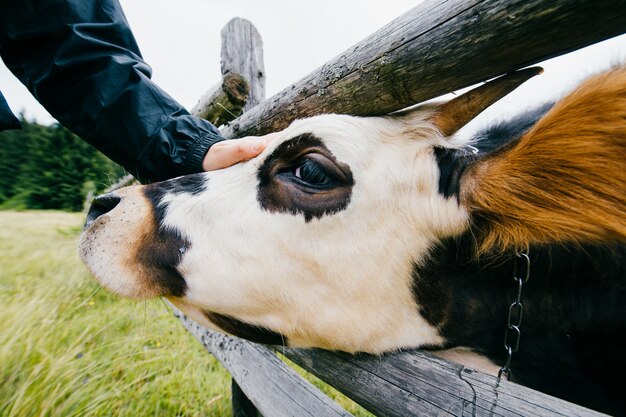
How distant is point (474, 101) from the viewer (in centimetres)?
109

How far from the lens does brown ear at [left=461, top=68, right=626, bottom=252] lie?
2.33ft

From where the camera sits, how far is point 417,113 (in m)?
1.22

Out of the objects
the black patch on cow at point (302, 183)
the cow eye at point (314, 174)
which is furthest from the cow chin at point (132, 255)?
the cow eye at point (314, 174)

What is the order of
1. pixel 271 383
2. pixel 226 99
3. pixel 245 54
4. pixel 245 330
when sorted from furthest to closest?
pixel 245 54 → pixel 226 99 → pixel 271 383 → pixel 245 330

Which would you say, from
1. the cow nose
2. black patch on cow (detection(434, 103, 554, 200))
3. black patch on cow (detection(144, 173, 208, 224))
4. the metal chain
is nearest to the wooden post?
black patch on cow (detection(144, 173, 208, 224))

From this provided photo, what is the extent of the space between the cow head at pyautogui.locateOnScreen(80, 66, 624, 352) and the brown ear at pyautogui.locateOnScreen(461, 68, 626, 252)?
9cm

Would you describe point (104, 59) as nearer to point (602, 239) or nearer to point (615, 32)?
point (615, 32)

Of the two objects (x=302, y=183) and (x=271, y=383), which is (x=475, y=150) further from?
(x=271, y=383)

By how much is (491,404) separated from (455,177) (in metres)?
0.60

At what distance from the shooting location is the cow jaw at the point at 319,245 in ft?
3.42

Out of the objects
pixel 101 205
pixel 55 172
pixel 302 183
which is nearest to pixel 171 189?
pixel 101 205

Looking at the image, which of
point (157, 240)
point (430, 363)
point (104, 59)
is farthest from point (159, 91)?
point (430, 363)

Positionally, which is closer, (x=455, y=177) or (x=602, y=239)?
(x=602, y=239)

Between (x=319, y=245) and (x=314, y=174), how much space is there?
0.23m
